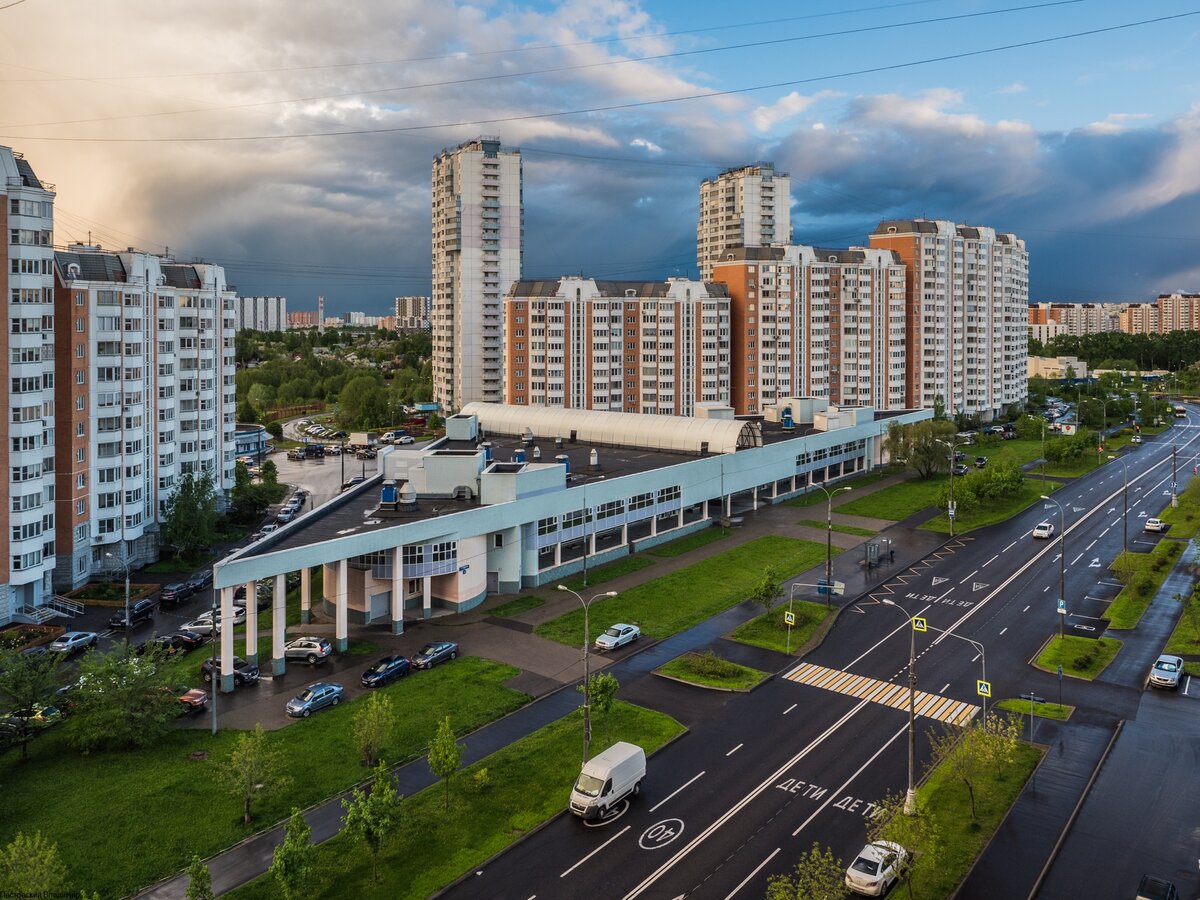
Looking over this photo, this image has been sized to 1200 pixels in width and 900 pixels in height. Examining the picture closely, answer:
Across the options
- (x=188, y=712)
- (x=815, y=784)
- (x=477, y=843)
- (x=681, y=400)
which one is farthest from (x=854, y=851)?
(x=681, y=400)

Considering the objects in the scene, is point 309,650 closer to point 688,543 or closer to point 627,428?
point 688,543

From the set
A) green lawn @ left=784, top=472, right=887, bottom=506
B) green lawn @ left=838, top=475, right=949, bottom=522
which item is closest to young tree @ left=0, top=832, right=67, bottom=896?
green lawn @ left=838, top=475, right=949, bottom=522

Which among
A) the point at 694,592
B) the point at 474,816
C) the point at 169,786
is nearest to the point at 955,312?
the point at 694,592

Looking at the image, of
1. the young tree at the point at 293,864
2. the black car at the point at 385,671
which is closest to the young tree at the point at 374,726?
the young tree at the point at 293,864

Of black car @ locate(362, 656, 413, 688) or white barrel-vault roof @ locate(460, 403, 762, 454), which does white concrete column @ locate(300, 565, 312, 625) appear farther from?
white barrel-vault roof @ locate(460, 403, 762, 454)

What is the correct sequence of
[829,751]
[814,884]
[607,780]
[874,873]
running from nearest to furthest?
[814,884] < [874,873] < [607,780] < [829,751]

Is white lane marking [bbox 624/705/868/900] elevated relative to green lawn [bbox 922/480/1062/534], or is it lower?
lower
